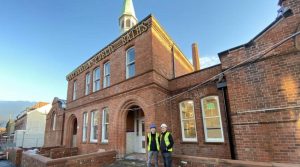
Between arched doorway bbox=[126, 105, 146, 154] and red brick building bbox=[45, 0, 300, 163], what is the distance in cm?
6

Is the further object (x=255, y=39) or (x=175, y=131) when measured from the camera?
(x=175, y=131)

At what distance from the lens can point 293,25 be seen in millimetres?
5789

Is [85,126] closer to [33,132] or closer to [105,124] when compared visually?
[105,124]

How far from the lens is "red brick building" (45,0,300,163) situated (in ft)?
18.4

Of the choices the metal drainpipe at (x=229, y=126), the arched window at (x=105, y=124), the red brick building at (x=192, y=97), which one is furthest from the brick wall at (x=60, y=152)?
the metal drainpipe at (x=229, y=126)

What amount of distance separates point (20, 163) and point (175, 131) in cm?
1094

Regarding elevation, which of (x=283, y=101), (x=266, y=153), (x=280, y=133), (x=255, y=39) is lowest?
(x=266, y=153)

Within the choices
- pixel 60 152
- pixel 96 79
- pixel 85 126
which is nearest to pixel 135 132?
pixel 85 126

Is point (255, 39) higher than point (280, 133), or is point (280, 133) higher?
point (255, 39)

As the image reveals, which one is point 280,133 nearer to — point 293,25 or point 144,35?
point 293,25

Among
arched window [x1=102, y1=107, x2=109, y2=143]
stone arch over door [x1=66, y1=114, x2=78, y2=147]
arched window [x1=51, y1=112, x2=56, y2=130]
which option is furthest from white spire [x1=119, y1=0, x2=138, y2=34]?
arched window [x1=51, y1=112, x2=56, y2=130]

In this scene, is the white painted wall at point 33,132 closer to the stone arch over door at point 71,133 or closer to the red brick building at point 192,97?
the red brick building at point 192,97

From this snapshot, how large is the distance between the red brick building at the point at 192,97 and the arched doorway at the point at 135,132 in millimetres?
62

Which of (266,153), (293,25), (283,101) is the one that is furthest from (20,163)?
(293,25)
